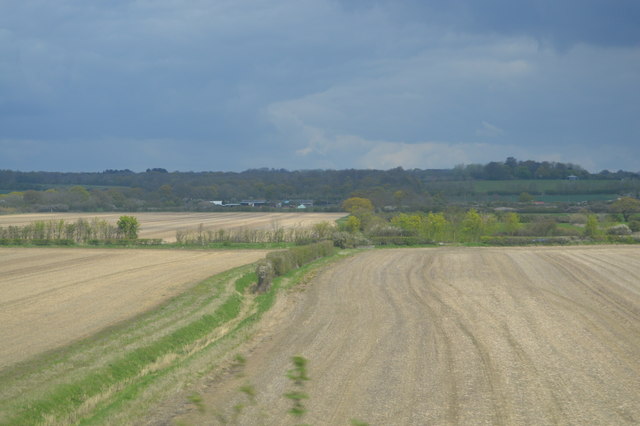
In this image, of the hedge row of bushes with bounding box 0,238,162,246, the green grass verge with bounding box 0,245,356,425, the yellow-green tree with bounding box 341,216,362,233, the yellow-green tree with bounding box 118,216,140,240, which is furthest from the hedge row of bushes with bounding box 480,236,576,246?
the green grass verge with bounding box 0,245,356,425

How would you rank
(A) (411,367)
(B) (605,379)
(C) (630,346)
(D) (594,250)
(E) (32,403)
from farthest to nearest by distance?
(D) (594,250) < (C) (630,346) < (A) (411,367) < (B) (605,379) < (E) (32,403)

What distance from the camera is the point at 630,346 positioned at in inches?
656

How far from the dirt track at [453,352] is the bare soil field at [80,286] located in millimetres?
5815

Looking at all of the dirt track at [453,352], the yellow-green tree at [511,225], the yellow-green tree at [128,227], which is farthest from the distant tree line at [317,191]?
the dirt track at [453,352]

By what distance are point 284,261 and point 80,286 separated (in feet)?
33.9

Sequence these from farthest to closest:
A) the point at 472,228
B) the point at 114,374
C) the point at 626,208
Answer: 1. the point at 626,208
2. the point at 472,228
3. the point at 114,374

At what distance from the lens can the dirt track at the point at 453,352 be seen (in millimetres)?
11109

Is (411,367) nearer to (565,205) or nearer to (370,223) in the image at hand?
(370,223)

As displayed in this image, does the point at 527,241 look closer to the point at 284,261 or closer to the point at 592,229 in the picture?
the point at 592,229

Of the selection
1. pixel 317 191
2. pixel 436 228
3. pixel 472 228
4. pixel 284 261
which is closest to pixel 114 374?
pixel 284 261

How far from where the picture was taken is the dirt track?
11109 millimetres

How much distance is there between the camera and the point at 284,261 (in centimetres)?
3384

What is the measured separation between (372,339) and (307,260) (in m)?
22.8

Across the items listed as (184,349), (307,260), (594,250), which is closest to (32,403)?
(184,349)
